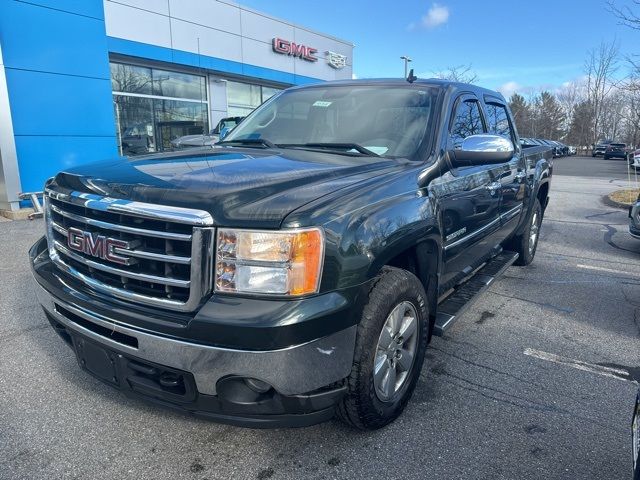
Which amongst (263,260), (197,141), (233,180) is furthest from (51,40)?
(263,260)

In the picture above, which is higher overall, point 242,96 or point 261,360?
point 242,96

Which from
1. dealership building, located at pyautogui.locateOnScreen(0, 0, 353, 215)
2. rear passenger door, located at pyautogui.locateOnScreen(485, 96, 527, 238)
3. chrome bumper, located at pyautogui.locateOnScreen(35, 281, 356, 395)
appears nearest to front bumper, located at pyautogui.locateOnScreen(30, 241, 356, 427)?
chrome bumper, located at pyautogui.locateOnScreen(35, 281, 356, 395)

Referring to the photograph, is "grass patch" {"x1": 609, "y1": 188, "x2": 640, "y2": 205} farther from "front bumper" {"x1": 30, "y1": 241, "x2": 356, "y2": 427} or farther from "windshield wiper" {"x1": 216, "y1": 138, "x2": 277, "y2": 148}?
"front bumper" {"x1": 30, "y1": 241, "x2": 356, "y2": 427}

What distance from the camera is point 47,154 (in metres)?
10.3

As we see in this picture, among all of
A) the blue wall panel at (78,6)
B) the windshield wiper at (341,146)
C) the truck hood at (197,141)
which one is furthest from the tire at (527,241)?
the blue wall panel at (78,6)

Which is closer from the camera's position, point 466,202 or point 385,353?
point 385,353

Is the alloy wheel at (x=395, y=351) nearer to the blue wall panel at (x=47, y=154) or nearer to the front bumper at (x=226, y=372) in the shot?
the front bumper at (x=226, y=372)

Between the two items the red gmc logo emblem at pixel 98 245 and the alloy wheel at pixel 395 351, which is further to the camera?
the alloy wheel at pixel 395 351

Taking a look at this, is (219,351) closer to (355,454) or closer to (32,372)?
(355,454)

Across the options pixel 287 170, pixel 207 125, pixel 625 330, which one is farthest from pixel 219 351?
pixel 207 125

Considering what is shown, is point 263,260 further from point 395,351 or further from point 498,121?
point 498,121

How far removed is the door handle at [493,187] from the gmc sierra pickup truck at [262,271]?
2.54 feet

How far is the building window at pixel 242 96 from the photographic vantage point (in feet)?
59.6

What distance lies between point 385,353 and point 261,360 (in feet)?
2.64
